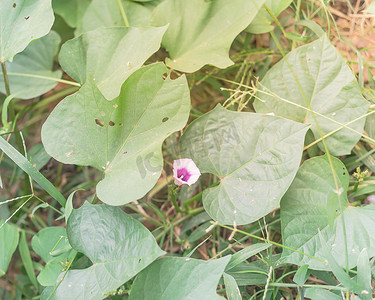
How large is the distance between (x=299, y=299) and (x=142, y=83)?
61 cm

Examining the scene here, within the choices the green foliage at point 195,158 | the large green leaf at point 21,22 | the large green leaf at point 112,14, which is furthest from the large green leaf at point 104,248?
the large green leaf at point 112,14

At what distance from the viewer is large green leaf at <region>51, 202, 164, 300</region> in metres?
0.78

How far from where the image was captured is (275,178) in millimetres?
853

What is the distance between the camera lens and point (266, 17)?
3.44 ft

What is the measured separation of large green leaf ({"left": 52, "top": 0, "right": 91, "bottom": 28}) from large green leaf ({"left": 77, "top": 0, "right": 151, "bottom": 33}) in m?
0.07

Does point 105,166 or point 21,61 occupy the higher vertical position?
point 21,61

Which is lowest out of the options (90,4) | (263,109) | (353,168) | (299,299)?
(299,299)

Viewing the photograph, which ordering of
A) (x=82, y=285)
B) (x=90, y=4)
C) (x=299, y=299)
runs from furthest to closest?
(x=90, y=4)
(x=299, y=299)
(x=82, y=285)

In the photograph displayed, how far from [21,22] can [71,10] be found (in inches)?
11.9

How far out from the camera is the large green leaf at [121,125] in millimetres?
831

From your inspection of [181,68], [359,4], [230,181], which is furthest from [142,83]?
[359,4]

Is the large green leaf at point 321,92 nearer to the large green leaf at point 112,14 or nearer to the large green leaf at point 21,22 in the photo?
the large green leaf at point 112,14

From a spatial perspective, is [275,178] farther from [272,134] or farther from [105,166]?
[105,166]

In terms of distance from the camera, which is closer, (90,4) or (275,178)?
(275,178)
